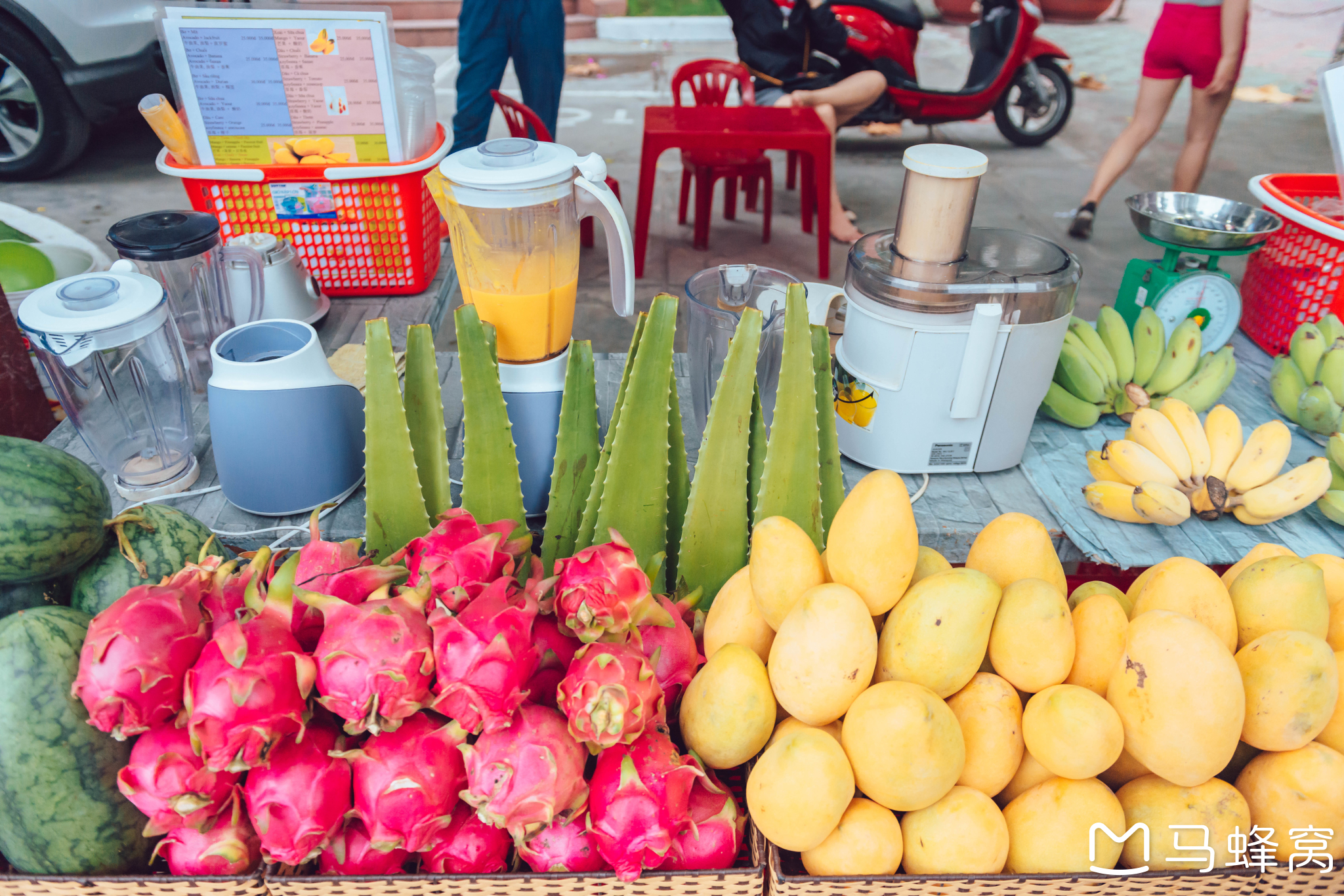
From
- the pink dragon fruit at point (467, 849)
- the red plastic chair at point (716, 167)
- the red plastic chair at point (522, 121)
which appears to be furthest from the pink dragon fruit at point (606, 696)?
the red plastic chair at point (716, 167)

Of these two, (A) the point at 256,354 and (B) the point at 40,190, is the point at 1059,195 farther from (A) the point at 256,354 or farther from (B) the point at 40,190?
(B) the point at 40,190

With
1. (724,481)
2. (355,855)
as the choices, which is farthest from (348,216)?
(355,855)

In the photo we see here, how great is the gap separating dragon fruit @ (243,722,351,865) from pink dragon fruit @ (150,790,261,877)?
0.03 m

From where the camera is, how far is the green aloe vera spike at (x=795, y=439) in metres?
0.95

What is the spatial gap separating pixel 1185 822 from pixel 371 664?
0.75 m

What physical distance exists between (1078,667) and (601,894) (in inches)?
20.3

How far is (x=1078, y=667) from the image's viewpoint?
2.54 feet

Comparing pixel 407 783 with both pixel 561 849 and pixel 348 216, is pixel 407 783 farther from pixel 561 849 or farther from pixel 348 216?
pixel 348 216

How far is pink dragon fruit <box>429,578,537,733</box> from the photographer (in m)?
0.64

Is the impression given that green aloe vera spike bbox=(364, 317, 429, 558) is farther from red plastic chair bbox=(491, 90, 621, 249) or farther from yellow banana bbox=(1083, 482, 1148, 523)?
red plastic chair bbox=(491, 90, 621, 249)

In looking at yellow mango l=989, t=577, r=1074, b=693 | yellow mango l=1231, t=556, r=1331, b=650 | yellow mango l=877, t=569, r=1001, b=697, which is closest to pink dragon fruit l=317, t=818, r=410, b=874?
yellow mango l=877, t=569, r=1001, b=697

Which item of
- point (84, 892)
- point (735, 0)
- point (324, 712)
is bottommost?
point (84, 892)

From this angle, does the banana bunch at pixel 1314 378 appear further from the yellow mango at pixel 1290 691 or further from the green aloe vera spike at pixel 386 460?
the green aloe vera spike at pixel 386 460

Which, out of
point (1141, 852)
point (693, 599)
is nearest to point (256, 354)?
point (693, 599)
